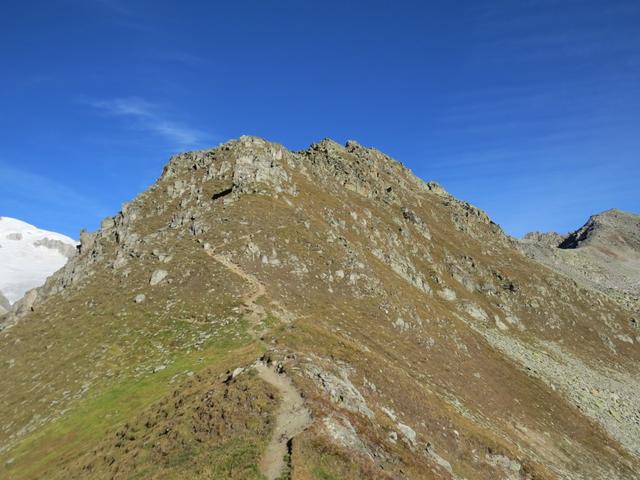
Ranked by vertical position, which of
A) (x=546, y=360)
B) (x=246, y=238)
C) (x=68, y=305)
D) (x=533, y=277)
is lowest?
(x=68, y=305)

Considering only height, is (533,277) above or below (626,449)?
above

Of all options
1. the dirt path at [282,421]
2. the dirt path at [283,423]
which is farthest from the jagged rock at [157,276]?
the dirt path at [283,423]

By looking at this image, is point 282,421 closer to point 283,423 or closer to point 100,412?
point 283,423

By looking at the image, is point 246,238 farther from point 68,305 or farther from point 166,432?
point 166,432

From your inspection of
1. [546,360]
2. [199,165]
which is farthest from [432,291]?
[199,165]

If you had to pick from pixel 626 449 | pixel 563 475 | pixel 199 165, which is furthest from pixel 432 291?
pixel 199 165

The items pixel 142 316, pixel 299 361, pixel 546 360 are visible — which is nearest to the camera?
pixel 299 361

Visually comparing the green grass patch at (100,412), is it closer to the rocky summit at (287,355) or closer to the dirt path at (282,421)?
the rocky summit at (287,355)

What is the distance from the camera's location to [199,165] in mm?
90875

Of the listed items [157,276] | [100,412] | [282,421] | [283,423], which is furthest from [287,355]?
[157,276]

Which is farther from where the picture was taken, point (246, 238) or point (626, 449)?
point (246, 238)

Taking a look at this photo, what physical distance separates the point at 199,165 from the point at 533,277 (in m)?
98.8

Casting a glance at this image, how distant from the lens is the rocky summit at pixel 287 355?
82.8 ft

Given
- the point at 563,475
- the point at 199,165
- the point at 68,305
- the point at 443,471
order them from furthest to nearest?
the point at 199,165, the point at 68,305, the point at 563,475, the point at 443,471
